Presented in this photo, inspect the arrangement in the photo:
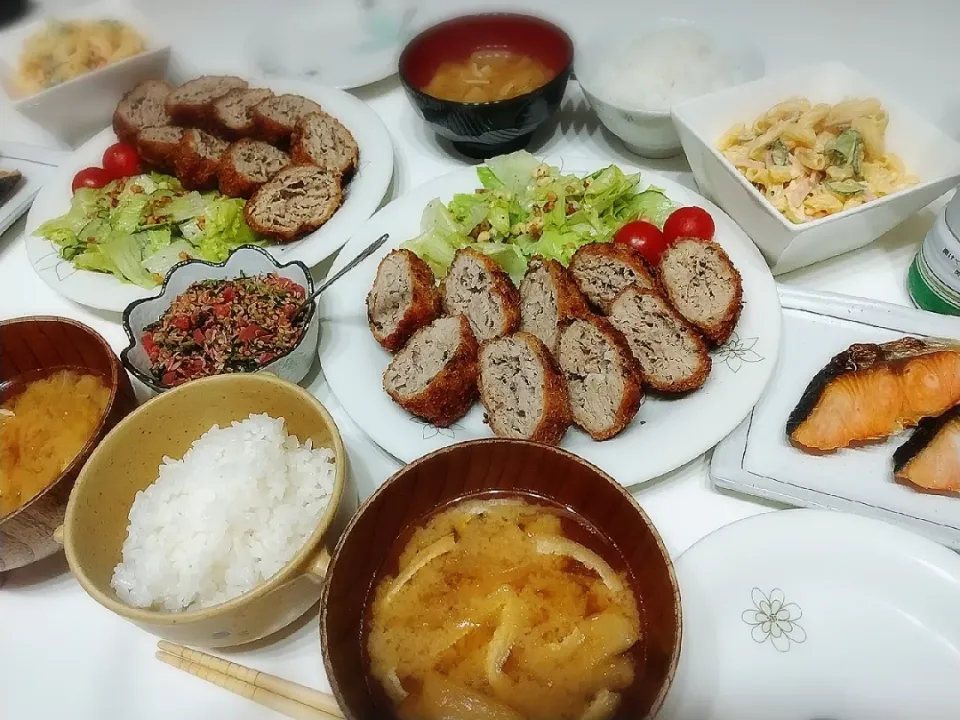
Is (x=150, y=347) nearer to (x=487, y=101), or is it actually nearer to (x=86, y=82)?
(x=487, y=101)

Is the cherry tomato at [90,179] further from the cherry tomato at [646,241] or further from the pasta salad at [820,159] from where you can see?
the pasta salad at [820,159]

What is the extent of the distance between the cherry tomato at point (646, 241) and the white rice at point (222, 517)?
134 centimetres

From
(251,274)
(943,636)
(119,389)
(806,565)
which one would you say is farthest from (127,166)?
(943,636)

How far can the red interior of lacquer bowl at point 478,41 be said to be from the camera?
9.48 feet

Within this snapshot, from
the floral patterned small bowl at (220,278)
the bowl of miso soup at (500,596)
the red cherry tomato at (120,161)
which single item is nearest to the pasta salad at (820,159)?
the bowl of miso soup at (500,596)

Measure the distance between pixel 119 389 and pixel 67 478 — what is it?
30 centimetres

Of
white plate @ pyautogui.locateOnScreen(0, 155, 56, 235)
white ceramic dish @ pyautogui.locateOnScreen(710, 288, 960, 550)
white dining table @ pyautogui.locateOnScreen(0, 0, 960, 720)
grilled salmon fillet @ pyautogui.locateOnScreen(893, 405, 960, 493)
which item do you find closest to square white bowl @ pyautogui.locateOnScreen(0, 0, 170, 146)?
white dining table @ pyautogui.locateOnScreen(0, 0, 960, 720)

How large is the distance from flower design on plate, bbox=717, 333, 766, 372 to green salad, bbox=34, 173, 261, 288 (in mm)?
1860

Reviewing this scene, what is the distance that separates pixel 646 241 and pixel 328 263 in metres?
1.21

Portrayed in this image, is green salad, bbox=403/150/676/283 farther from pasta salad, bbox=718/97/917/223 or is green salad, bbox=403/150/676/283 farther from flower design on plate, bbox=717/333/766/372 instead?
flower design on plate, bbox=717/333/766/372

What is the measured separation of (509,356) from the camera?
207 cm

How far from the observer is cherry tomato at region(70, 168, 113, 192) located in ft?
9.61

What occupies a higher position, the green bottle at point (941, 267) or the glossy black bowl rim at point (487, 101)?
the glossy black bowl rim at point (487, 101)

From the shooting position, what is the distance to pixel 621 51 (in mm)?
2887
